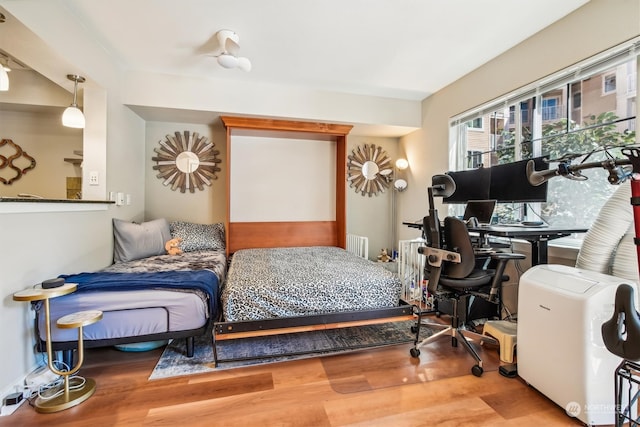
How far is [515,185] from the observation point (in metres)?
2.38

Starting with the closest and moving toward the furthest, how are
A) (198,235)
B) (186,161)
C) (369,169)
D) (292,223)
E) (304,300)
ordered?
(304,300), (198,235), (186,161), (292,223), (369,169)

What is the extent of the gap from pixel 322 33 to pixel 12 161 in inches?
147

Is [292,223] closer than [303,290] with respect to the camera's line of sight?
No

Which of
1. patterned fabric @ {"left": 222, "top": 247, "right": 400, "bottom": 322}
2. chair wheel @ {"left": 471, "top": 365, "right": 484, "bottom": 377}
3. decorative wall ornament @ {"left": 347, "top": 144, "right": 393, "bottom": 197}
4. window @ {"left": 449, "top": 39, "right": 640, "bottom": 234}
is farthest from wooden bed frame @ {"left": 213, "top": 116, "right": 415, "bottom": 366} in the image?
chair wheel @ {"left": 471, "top": 365, "right": 484, "bottom": 377}

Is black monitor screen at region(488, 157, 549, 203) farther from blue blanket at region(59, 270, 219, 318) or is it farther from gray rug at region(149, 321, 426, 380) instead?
blue blanket at region(59, 270, 219, 318)

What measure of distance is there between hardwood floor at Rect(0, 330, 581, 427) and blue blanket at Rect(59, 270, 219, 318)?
555 mm

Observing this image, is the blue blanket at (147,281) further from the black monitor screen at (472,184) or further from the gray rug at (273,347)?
the black monitor screen at (472,184)

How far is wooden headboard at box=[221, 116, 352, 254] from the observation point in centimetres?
345

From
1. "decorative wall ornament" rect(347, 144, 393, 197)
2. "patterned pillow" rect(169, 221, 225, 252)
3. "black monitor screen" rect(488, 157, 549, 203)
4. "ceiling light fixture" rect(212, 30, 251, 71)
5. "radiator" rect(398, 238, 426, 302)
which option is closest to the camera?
"black monitor screen" rect(488, 157, 549, 203)

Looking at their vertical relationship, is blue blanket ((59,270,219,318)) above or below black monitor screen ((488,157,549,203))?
below

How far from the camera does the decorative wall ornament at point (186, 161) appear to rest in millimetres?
3645

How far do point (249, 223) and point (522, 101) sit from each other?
3285 millimetres

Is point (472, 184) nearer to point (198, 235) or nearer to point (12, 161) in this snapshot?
point (198, 235)

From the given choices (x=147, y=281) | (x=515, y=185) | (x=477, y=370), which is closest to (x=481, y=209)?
(x=515, y=185)
